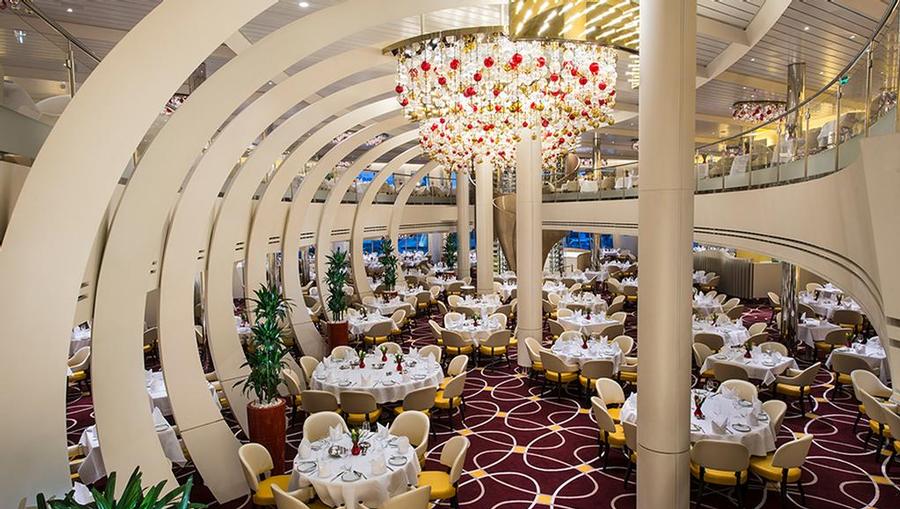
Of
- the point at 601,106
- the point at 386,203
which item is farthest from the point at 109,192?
the point at 386,203

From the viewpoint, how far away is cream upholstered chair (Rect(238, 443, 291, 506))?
20.8 feet

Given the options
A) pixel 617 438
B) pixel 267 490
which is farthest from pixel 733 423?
pixel 267 490

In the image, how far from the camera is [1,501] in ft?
12.9

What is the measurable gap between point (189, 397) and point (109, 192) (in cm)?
407

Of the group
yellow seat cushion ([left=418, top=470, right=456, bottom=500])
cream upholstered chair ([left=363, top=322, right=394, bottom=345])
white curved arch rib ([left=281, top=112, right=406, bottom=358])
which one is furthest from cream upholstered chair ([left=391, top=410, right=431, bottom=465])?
white curved arch rib ([left=281, top=112, right=406, bottom=358])

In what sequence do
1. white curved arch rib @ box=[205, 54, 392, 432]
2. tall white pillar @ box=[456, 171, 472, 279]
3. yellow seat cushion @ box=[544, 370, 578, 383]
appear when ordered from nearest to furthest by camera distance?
white curved arch rib @ box=[205, 54, 392, 432], yellow seat cushion @ box=[544, 370, 578, 383], tall white pillar @ box=[456, 171, 472, 279]

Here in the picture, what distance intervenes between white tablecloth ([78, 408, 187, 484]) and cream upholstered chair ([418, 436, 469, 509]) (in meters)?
3.16

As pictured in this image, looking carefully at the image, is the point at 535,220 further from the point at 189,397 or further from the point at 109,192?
the point at 109,192

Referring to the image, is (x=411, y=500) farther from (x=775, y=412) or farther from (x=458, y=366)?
(x=775, y=412)

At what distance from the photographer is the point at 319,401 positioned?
861 centimetres

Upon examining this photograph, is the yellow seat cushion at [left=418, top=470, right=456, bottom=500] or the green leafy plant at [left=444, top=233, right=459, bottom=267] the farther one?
the green leafy plant at [left=444, top=233, right=459, bottom=267]

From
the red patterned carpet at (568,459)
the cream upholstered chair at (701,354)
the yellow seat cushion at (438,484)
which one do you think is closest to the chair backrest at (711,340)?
the cream upholstered chair at (701,354)

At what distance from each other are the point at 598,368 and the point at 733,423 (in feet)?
9.33

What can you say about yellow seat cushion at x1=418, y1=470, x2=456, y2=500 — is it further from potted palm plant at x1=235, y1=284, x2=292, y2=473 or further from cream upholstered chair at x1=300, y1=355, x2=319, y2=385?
cream upholstered chair at x1=300, y1=355, x2=319, y2=385
